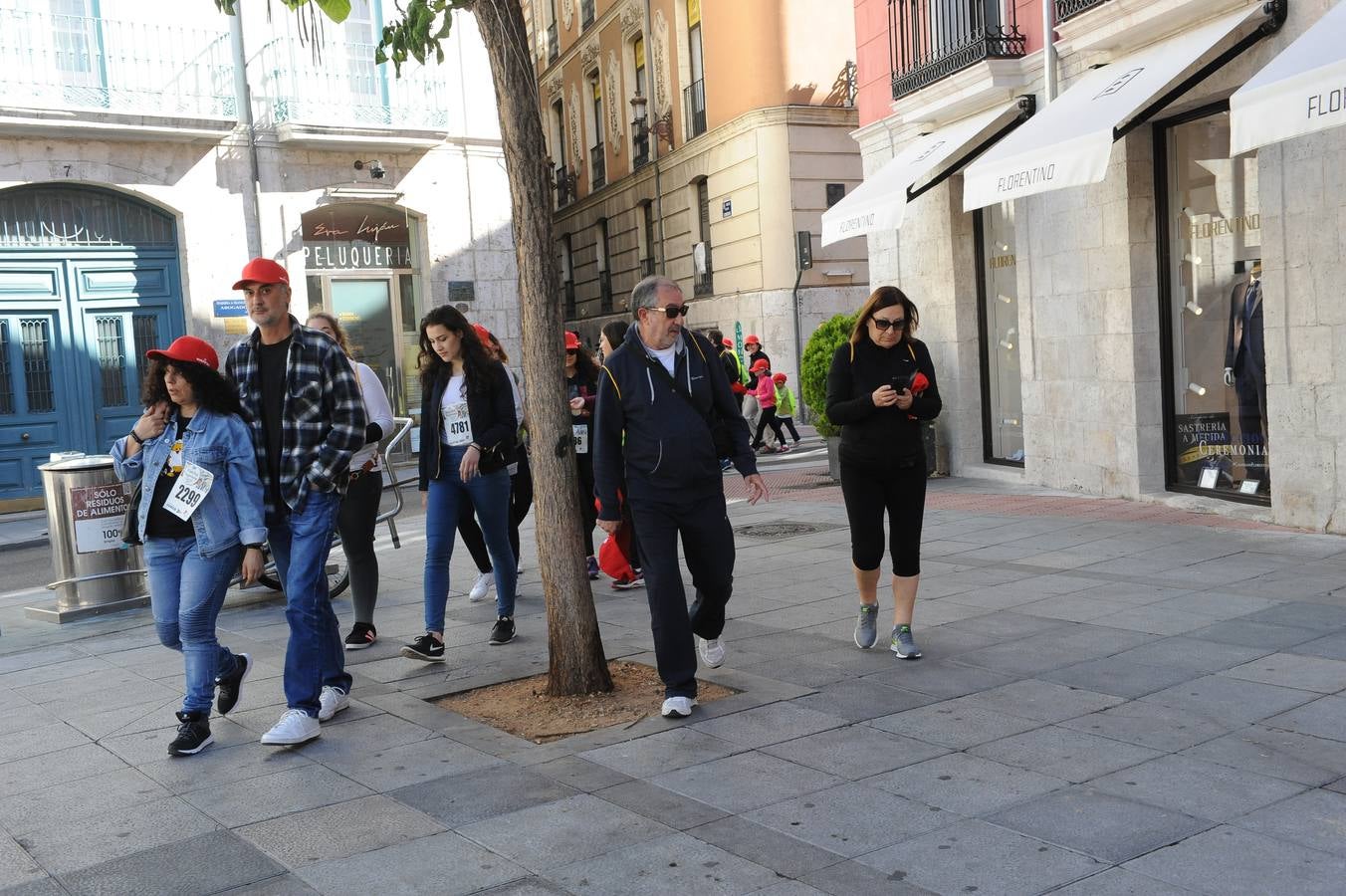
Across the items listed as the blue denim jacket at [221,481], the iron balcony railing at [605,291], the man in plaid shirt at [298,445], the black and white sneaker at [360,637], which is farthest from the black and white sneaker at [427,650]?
the iron balcony railing at [605,291]

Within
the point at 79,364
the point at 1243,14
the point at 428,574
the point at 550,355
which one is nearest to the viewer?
the point at 550,355

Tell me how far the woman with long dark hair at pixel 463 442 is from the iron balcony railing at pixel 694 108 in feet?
67.3

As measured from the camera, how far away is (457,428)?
22.7ft

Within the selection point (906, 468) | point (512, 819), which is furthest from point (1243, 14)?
point (512, 819)

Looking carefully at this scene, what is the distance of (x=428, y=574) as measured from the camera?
264 inches

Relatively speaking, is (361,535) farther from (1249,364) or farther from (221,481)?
(1249,364)

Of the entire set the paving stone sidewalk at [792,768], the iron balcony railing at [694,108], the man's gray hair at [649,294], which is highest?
the iron balcony railing at [694,108]

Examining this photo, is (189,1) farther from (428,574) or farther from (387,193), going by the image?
(428,574)

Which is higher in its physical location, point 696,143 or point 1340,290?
point 696,143

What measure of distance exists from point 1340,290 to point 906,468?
173 inches

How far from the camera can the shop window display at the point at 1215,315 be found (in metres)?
9.93

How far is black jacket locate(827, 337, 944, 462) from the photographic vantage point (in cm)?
605

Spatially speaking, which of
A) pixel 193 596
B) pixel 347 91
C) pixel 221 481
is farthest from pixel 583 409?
pixel 347 91

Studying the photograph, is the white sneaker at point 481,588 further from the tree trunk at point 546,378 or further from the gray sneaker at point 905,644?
the gray sneaker at point 905,644
